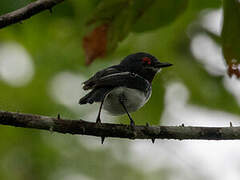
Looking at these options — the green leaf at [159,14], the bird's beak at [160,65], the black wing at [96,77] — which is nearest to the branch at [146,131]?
the black wing at [96,77]

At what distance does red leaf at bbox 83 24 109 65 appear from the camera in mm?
2883

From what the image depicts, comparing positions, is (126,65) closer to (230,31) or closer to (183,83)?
(183,83)

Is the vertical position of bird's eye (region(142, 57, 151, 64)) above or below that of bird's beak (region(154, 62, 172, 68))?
below

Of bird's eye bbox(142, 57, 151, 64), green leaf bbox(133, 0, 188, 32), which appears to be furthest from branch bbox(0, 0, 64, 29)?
bird's eye bbox(142, 57, 151, 64)

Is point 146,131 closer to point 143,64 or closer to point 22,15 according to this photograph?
point 22,15

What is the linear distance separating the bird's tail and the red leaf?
3.10ft

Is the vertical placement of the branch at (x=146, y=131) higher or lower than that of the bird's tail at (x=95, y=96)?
higher

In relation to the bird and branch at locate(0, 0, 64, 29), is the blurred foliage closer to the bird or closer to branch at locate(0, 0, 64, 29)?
the bird

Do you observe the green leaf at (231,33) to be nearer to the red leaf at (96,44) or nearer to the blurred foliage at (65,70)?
the red leaf at (96,44)

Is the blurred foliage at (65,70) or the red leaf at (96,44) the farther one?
the blurred foliage at (65,70)

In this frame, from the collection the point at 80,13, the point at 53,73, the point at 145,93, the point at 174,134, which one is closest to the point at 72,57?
the point at 53,73

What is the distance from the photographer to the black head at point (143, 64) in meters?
5.10

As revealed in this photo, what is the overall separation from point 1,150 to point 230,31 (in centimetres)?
427

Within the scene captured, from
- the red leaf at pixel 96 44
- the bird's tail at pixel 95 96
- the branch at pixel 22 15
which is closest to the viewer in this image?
the branch at pixel 22 15
